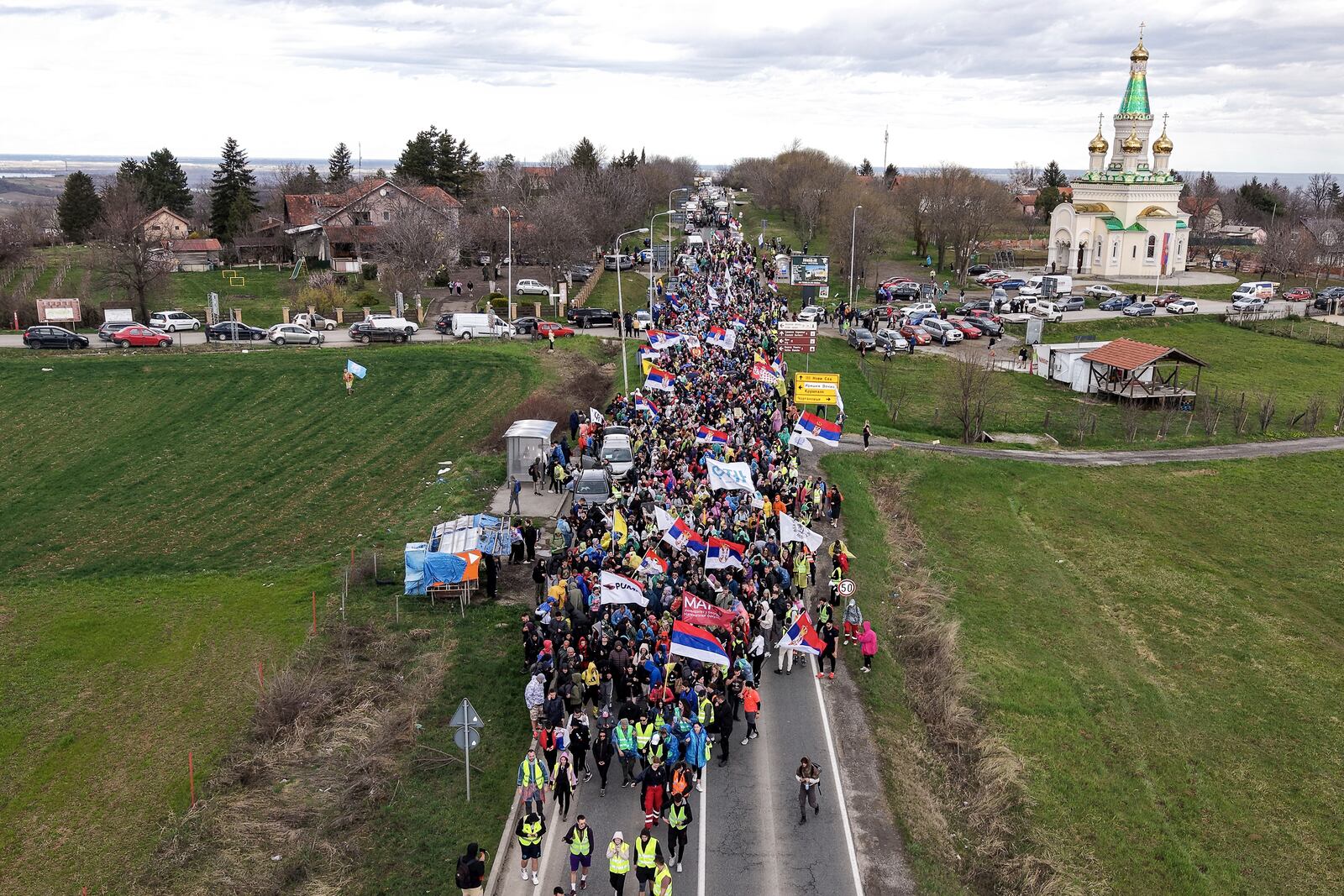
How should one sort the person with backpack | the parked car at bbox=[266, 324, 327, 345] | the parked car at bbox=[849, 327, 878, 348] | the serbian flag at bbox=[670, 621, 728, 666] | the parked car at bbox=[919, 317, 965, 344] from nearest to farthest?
1. the person with backpack
2. the serbian flag at bbox=[670, 621, 728, 666]
3. the parked car at bbox=[266, 324, 327, 345]
4. the parked car at bbox=[849, 327, 878, 348]
5. the parked car at bbox=[919, 317, 965, 344]

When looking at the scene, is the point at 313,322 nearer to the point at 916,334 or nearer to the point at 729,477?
the point at 916,334

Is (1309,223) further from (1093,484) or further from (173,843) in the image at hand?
(173,843)

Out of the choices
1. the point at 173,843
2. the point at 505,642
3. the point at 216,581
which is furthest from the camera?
the point at 216,581

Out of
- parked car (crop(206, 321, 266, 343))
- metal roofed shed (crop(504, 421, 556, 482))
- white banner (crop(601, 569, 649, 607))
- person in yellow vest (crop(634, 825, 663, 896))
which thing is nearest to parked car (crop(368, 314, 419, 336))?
parked car (crop(206, 321, 266, 343))

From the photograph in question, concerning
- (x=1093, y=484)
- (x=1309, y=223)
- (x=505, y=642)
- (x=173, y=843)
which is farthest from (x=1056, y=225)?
(x=173, y=843)

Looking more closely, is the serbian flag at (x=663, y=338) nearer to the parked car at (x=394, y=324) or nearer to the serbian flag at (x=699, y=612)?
the parked car at (x=394, y=324)

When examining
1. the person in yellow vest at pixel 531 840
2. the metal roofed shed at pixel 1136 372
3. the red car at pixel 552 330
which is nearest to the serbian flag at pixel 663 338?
the red car at pixel 552 330

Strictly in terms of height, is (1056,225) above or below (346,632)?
above

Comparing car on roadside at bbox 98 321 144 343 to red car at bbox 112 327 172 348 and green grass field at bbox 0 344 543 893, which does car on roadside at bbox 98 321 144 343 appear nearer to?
red car at bbox 112 327 172 348
